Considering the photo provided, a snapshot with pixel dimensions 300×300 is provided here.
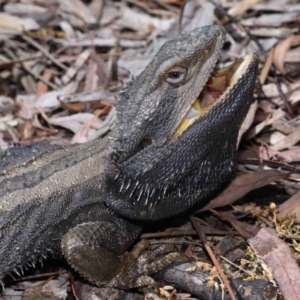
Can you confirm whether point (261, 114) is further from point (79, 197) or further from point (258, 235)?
point (79, 197)

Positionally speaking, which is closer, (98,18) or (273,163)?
(273,163)

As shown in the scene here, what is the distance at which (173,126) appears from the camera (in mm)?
3576

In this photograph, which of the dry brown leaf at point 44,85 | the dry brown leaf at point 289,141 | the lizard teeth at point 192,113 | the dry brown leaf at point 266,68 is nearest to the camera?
the lizard teeth at point 192,113

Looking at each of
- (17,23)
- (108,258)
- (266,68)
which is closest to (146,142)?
(108,258)

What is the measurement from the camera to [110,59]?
218 inches

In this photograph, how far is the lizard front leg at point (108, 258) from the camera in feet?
11.8

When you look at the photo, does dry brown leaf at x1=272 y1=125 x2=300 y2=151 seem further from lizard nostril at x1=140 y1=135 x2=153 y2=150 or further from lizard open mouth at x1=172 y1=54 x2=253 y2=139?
lizard nostril at x1=140 y1=135 x2=153 y2=150

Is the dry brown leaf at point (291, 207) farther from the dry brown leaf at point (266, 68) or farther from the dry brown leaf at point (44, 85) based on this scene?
the dry brown leaf at point (44, 85)

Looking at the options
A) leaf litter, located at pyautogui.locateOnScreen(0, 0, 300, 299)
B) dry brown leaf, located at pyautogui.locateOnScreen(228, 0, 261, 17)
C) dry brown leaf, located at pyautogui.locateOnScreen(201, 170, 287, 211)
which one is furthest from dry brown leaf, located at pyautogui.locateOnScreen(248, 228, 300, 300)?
dry brown leaf, located at pyautogui.locateOnScreen(228, 0, 261, 17)

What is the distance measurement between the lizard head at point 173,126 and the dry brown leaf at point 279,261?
0.52m

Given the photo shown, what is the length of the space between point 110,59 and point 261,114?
5.44 feet

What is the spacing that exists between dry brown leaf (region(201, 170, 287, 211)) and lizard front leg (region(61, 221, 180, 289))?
460mm

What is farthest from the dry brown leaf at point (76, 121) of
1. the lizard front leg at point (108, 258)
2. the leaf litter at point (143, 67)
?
the lizard front leg at point (108, 258)

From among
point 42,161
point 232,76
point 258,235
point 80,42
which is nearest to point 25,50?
point 80,42
